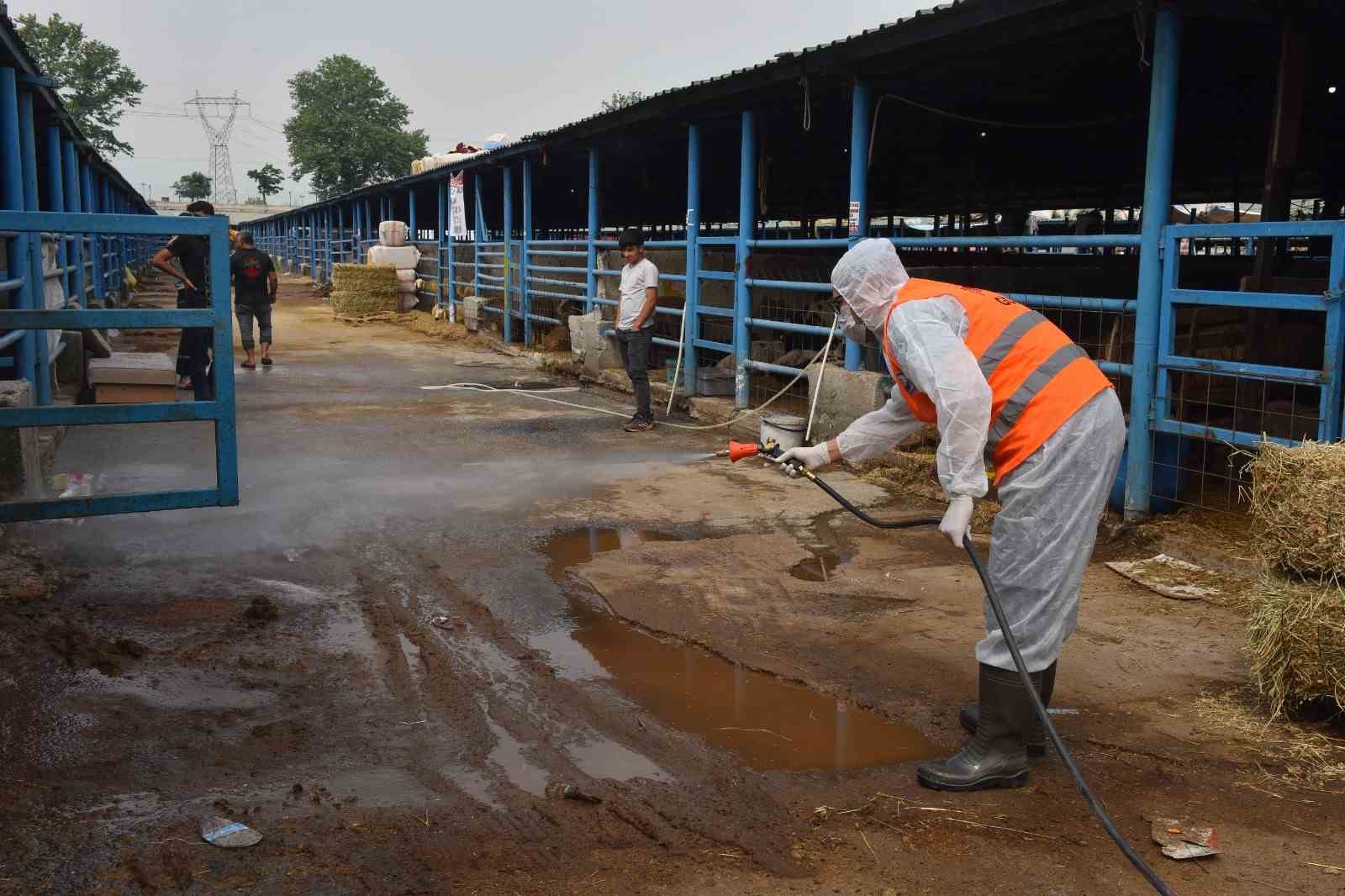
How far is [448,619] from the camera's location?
549 cm

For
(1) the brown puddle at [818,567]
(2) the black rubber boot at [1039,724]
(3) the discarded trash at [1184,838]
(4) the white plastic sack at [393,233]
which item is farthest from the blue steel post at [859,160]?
(4) the white plastic sack at [393,233]

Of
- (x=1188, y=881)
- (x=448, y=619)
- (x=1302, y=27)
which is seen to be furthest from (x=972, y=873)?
(x=1302, y=27)

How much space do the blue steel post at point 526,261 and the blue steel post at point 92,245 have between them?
23.7 ft

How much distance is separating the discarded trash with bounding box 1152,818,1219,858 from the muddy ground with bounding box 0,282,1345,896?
0.04 metres

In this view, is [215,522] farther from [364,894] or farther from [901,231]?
[901,231]

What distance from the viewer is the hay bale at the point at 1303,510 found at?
4102 millimetres

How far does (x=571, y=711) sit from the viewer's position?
14.5 feet

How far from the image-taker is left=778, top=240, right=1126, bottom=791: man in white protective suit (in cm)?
369

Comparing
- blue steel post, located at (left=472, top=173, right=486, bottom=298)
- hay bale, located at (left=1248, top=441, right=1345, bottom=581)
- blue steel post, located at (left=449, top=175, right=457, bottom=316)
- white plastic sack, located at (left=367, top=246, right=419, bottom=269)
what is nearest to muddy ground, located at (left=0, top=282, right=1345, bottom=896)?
hay bale, located at (left=1248, top=441, right=1345, bottom=581)

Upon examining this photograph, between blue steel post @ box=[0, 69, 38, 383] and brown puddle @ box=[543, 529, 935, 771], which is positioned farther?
blue steel post @ box=[0, 69, 38, 383]

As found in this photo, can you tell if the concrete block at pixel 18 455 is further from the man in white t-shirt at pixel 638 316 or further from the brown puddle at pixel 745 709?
the man in white t-shirt at pixel 638 316

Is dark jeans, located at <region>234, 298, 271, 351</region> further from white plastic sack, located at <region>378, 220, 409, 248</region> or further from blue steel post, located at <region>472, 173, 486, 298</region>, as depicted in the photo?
white plastic sack, located at <region>378, 220, 409, 248</region>

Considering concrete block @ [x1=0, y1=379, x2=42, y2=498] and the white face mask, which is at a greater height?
the white face mask

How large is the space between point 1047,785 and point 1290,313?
646 centimetres
